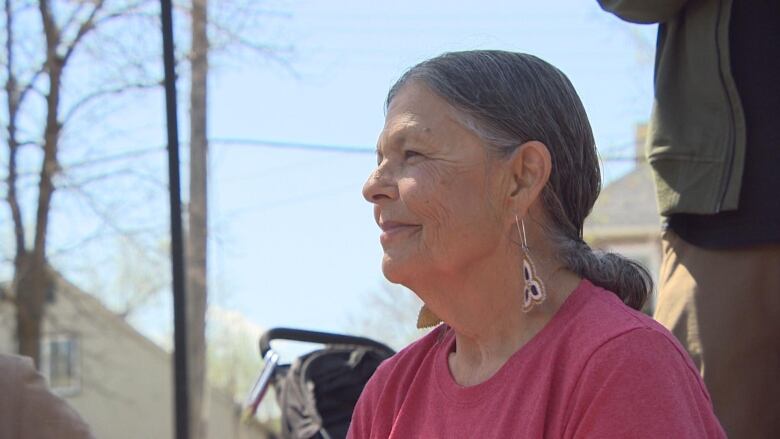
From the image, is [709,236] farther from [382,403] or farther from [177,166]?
[177,166]

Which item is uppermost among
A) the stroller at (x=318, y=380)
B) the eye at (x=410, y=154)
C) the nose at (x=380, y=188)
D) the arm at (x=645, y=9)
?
the arm at (x=645, y=9)

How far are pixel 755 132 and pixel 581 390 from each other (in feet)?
3.23

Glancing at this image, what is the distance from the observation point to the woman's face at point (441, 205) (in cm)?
231

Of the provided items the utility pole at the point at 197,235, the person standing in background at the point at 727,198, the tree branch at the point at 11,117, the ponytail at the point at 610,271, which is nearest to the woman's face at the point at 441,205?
the ponytail at the point at 610,271

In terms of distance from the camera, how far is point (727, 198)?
267 cm

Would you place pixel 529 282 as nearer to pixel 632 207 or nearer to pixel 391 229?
pixel 391 229

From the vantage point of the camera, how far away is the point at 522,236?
2.34 metres

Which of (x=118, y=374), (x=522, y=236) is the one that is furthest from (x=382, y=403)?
(x=118, y=374)

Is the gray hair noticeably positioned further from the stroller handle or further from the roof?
the roof

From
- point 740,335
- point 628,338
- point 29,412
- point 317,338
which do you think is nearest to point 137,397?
point 317,338

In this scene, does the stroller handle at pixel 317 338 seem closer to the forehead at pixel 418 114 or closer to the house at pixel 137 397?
the forehead at pixel 418 114

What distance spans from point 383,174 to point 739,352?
3.15ft

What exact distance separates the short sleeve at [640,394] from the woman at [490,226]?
5.4 inches

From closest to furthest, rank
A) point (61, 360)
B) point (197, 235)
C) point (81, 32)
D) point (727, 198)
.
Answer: point (727, 198), point (81, 32), point (197, 235), point (61, 360)
